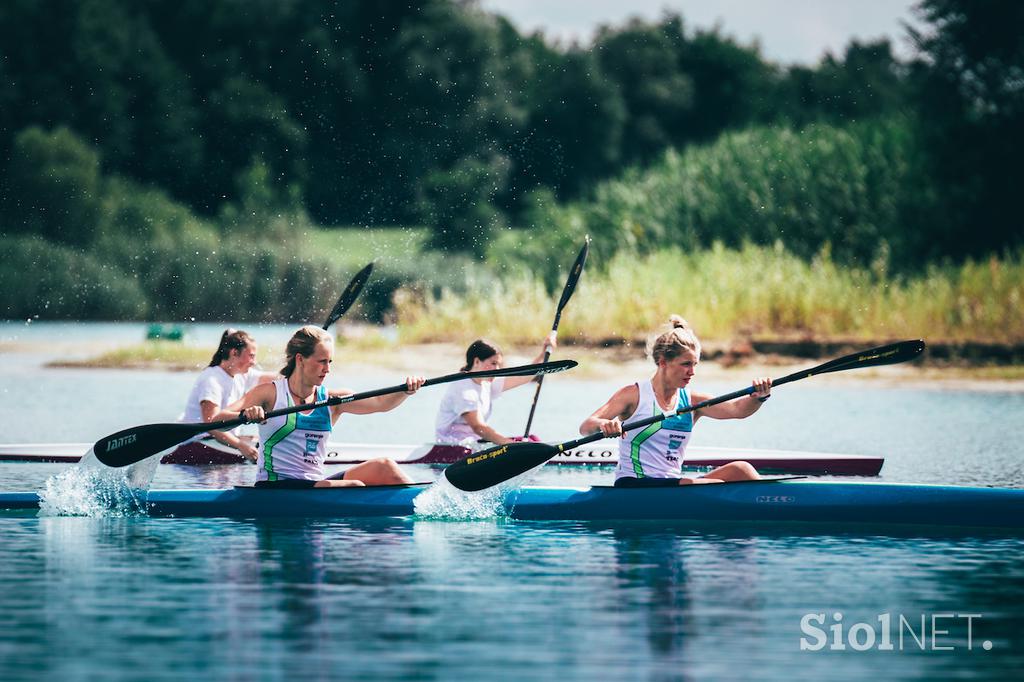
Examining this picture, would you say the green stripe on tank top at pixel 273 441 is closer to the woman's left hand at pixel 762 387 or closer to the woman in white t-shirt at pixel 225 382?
the woman in white t-shirt at pixel 225 382

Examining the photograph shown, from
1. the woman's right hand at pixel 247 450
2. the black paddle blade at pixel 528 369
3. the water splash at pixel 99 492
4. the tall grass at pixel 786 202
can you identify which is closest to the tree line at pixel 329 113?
the tall grass at pixel 786 202

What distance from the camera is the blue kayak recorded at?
A: 1086 centimetres

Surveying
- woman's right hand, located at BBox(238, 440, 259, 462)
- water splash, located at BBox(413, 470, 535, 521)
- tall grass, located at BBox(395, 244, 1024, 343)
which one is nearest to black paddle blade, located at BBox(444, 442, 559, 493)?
water splash, located at BBox(413, 470, 535, 521)

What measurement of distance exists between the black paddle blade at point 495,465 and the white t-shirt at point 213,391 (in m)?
2.51

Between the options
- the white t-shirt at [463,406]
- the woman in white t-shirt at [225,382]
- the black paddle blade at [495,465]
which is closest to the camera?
the black paddle blade at [495,465]

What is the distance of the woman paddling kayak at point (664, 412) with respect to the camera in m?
10.6

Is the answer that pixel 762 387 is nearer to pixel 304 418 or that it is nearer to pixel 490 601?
pixel 490 601

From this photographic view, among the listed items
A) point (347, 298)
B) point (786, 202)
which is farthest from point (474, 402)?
point (786, 202)

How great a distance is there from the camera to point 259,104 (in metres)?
55.1

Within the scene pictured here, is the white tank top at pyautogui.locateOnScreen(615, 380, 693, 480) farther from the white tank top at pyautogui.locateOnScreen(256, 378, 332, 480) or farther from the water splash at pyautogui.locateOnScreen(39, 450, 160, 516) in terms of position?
the water splash at pyautogui.locateOnScreen(39, 450, 160, 516)

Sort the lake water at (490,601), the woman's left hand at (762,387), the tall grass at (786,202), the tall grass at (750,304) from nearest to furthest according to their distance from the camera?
the lake water at (490,601) < the woman's left hand at (762,387) < the tall grass at (750,304) < the tall grass at (786,202)

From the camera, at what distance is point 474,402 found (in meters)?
14.0

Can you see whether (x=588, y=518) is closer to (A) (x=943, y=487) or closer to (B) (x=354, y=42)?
(A) (x=943, y=487)

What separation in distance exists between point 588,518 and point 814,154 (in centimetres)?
2558
